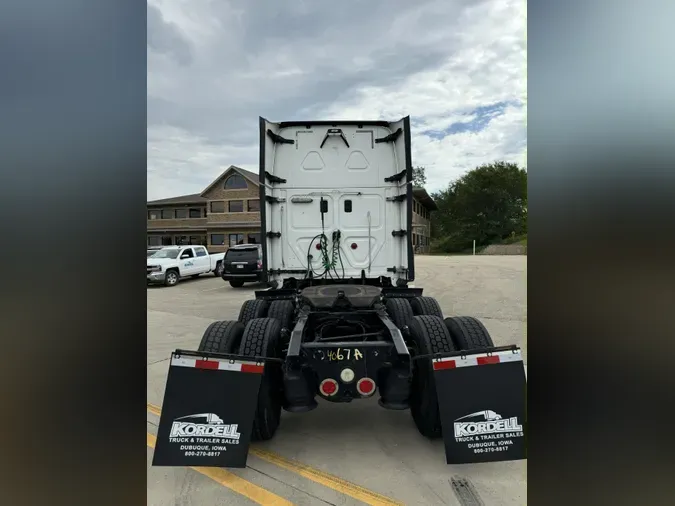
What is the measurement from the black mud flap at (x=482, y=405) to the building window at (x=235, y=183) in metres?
30.4

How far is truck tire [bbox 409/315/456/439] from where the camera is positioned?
2.96m

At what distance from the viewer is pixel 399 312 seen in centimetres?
423

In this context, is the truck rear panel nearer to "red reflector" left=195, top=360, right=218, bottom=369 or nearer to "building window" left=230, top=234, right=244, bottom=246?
"red reflector" left=195, top=360, right=218, bottom=369

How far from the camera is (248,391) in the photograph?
2609 millimetres

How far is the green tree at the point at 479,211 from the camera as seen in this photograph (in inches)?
1630

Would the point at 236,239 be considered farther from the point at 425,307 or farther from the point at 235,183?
the point at 425,307

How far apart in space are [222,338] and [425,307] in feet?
8.19

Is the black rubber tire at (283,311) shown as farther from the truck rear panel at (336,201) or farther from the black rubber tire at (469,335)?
the black rubber tire at (469,335)

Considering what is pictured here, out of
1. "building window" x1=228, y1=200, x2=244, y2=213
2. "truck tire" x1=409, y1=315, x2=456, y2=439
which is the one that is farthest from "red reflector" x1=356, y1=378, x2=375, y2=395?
"building window" x1=228, y1=200, x2=244, y2=213

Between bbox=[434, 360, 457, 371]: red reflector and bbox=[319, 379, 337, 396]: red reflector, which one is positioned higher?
bbox=[434, 360, 457, 371]: red reflector

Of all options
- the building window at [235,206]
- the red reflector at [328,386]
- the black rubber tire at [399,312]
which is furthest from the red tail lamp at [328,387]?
the building window at [235,206]

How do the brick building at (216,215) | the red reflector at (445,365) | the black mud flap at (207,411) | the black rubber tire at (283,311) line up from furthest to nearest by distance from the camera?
the brick building at (216,215), the black rubber tire at (283,311), the red reflector at (445,365), the black mud flap at (207,411)
